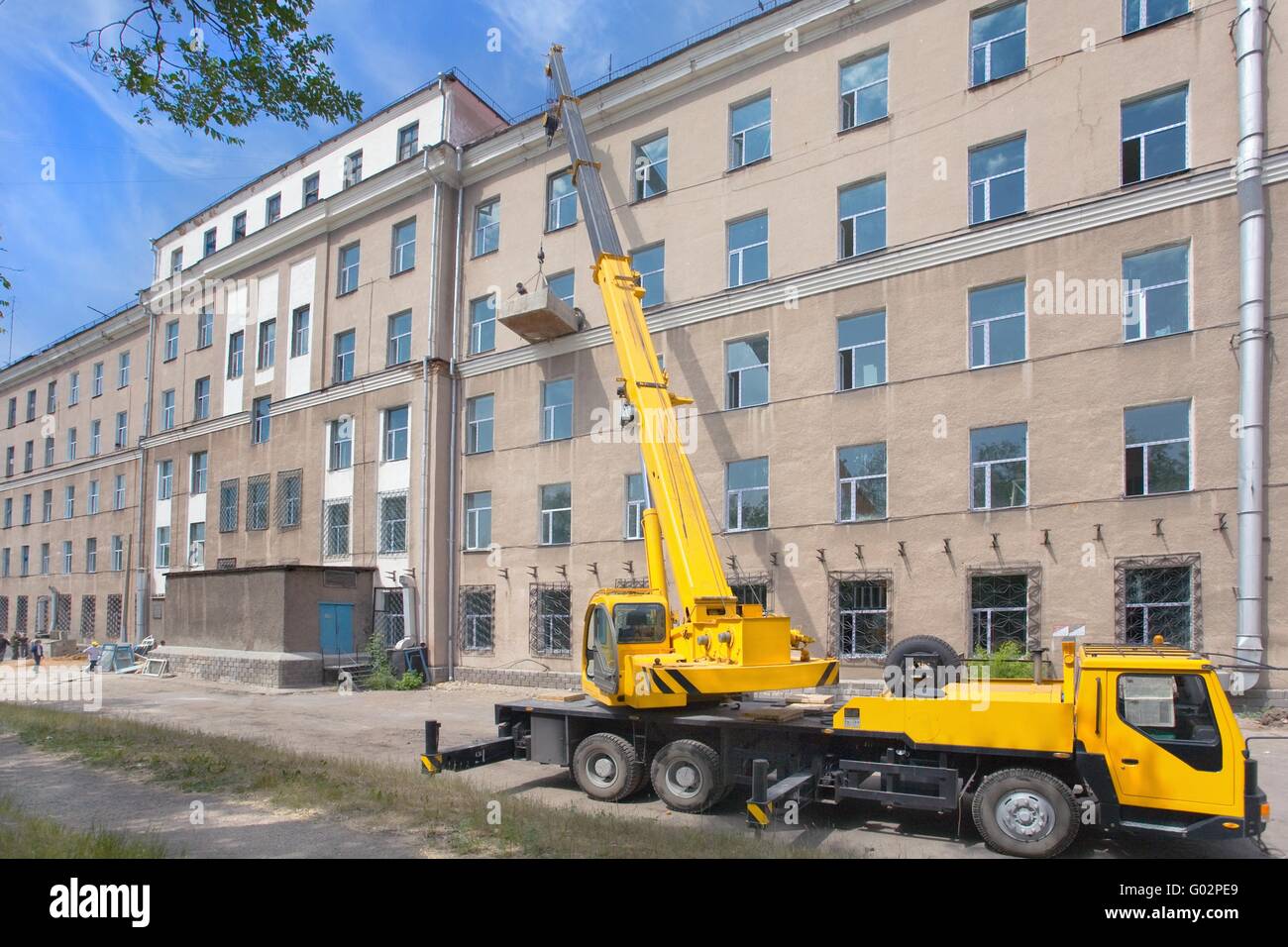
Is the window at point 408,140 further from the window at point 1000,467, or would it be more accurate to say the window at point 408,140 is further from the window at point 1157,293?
the window at point 1157,293

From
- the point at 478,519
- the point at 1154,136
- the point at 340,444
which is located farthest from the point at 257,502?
the point at 1154,136

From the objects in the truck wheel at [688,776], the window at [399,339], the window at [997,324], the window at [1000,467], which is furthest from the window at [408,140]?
the truck wheel at [688,776]

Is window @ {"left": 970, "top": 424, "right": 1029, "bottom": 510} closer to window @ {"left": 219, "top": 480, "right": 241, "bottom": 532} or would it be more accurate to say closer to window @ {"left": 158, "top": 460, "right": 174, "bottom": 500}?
window @ {"left": 219, "top": 480, "right": 241, "bottom": 532}

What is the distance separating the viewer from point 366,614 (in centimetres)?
2766

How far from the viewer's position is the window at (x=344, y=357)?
30.4 meters

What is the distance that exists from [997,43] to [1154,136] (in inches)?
159

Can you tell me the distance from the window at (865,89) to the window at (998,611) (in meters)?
10.7

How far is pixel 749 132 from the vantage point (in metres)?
22.2

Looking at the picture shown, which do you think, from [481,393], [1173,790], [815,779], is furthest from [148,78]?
[481,393]

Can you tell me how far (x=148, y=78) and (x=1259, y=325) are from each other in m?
16.5

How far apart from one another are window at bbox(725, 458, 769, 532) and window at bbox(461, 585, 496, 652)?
27.3 ft

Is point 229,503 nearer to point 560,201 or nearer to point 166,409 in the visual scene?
point 166,409

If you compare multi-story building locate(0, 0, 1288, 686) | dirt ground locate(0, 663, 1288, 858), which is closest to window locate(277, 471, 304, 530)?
multi-story building locate(0, 0, 1288, 686)

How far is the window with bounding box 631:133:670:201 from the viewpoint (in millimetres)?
23719
